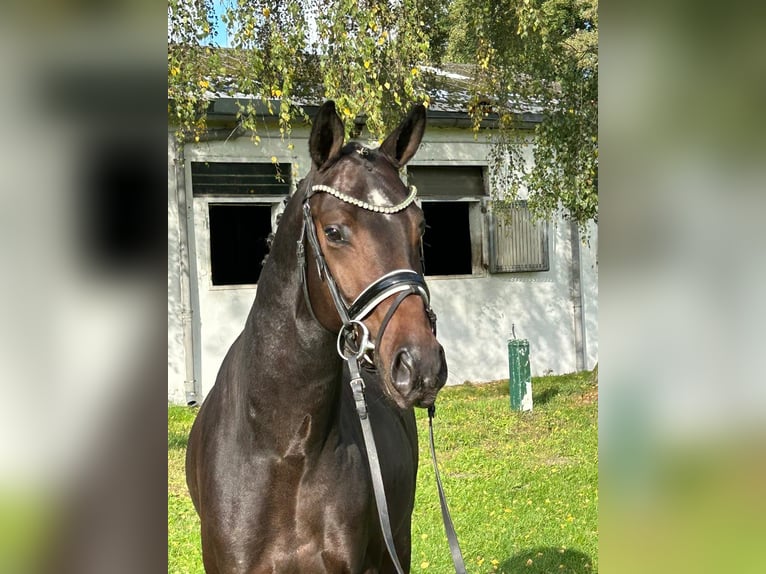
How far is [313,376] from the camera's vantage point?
2230 mm

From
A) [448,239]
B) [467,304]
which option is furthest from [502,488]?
[448,239]

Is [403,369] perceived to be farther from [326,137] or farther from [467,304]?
[467,304]

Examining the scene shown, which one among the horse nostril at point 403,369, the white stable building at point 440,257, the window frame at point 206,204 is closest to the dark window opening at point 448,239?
the white stable building at point 440,257

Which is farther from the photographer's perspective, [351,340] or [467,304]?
[467,304]

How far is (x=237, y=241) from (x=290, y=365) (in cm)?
936

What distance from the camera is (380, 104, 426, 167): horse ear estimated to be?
2330mm

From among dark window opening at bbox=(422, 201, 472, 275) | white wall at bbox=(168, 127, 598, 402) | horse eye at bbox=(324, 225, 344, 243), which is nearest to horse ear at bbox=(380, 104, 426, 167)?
horse eye at bbox=(324, 225, 344, 243)

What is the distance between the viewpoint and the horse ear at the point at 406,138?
233 cm

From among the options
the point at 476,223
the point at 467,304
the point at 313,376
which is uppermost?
the point at 476,223

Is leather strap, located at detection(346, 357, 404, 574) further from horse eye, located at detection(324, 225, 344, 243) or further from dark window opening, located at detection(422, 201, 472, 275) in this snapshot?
dark window opening, located at detection(422, 201, 472, 275)

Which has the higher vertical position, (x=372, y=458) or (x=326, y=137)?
(x=326, y=137)

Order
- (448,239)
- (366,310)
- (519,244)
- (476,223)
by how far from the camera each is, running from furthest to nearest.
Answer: (448,239)
(519,244)
(476,223)
(366,310)

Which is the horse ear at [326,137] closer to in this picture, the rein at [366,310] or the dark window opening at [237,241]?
the rein at [366,310]
